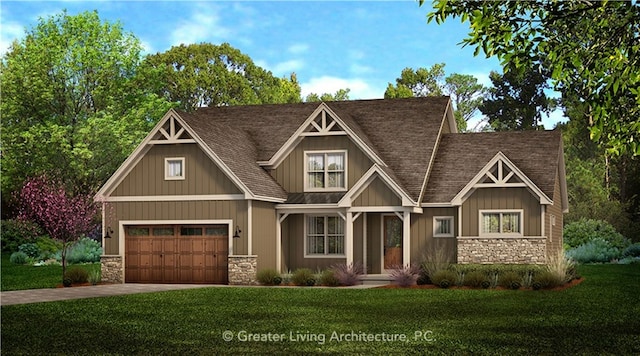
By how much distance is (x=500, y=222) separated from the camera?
107ft

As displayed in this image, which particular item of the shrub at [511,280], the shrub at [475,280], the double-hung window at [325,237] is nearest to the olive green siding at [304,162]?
the double-hung window at [325,237]

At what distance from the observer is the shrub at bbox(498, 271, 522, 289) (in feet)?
92.0

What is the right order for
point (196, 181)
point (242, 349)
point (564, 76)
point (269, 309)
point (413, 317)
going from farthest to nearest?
1. point (196, 181)
2. point (269, 309)
3. point (413, 317)
4. point (564, 76)
5. point (242, 349)

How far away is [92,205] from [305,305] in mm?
13747

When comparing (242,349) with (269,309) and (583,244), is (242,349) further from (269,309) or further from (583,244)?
(583,244)

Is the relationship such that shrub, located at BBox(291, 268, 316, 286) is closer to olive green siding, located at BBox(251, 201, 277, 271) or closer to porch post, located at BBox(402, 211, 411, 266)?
olive green siding, located at BBox(251, 201, 277, 271)

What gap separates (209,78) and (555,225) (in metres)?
35.4

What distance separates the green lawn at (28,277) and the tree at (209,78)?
24032mm

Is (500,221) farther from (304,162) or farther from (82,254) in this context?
(82,254)

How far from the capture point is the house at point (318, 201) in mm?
31562

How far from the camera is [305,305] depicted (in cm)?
2259

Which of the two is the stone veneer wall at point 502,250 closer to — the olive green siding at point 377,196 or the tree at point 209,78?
the olive green siding at point 377,196

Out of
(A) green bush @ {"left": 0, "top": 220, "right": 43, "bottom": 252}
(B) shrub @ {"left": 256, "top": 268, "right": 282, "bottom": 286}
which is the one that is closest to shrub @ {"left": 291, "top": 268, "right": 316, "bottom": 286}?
(B) shrub @ {"left": 256, "top": 268, "right": 282, "bottom": 286}

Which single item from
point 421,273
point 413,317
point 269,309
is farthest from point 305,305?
point 421,273
